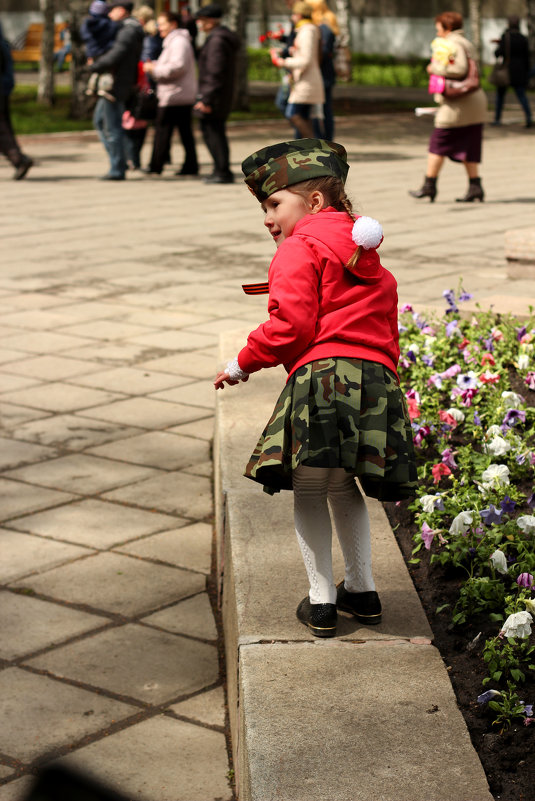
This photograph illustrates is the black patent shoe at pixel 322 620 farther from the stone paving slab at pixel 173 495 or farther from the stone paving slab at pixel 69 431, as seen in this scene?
the stone paving slab at pixel 69 431

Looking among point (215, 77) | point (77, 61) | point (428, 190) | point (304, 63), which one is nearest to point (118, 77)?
point (215, 77)

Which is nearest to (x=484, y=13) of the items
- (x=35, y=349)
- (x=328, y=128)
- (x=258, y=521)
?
(x=328, y=128)

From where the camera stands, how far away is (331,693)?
8.13ft

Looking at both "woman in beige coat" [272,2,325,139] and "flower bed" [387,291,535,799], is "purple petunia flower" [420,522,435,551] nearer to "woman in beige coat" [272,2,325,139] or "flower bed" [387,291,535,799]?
"flower bed" [387,291,535,799]

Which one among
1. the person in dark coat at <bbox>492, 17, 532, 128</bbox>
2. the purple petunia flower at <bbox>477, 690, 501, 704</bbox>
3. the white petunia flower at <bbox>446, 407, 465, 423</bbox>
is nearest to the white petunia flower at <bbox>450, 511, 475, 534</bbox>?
the purple petunia flower at <bbox>477, 690, 501, 704</bbox>

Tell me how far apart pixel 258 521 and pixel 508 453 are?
88 cm

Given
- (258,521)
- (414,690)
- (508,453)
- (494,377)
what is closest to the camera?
(414,690)

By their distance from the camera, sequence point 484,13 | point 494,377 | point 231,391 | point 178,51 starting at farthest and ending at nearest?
point 484,13
point 178,51
point 231,391
point 494,377

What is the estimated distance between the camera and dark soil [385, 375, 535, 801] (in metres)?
2.28

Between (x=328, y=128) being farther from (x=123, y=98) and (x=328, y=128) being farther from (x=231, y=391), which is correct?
(x=231, y=391)

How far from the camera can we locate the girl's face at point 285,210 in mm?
2820

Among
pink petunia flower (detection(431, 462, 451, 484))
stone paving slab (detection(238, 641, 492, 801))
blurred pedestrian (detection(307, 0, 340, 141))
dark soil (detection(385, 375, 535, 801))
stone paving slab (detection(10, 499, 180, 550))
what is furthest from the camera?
blurred pedestrian (detection(307, 0, 340, 141))

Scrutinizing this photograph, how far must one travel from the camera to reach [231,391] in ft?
15.7

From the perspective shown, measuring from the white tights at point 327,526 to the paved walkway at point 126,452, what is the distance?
0.52m
